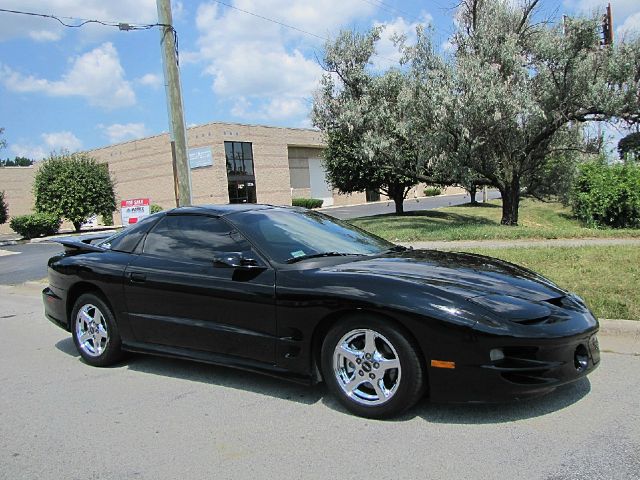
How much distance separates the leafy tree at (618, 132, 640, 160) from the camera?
17.3 meters

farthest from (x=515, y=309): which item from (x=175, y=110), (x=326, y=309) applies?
(x=175, y=110)

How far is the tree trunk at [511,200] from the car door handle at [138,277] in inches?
559

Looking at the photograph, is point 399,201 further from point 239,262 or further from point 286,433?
point 286,433

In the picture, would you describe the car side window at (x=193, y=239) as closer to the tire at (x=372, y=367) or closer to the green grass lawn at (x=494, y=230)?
the tire at (x=372, y=367)

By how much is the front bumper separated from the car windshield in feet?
4.86

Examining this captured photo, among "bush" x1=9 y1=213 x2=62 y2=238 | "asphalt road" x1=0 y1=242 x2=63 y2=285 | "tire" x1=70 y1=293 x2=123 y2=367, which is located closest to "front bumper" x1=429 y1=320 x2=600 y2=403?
"tire" x1=70 y1=293 x2=123 y2=367

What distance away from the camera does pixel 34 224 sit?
29.7m

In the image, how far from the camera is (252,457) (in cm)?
347

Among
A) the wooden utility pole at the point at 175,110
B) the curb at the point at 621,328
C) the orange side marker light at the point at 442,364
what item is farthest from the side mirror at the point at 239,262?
the wooden utility pole at the point at 175,110

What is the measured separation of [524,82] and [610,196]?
189 inches

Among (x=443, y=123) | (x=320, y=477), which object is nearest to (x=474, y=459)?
(x=320, y=477)

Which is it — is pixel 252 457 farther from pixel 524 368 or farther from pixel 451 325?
pixel 524 368

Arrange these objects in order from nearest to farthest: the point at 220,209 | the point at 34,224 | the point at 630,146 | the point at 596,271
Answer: the point at 220,209
the point at 596,271
the point at 630,146
the point at 34,224

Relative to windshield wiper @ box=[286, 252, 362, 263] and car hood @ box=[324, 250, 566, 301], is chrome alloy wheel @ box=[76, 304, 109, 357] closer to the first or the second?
windshield wiper @ box=[286, 252, 362, 263]
